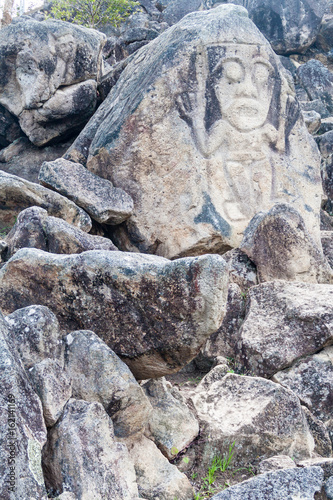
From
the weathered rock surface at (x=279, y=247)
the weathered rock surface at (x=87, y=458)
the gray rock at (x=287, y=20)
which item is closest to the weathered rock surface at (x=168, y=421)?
the weathered rock surface at (x=87, y=458)

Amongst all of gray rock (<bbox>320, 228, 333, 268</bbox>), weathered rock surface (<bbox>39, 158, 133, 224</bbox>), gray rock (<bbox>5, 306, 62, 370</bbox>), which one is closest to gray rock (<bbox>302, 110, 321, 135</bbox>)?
gray rock (<bbox>320, 228, 333, 268</bbox>)

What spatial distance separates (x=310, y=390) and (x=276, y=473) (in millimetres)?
2166

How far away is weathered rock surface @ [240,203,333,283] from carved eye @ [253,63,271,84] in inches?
107

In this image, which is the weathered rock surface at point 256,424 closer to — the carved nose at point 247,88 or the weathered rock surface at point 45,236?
the weathered rock surface at point 45,236

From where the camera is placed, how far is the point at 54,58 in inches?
396

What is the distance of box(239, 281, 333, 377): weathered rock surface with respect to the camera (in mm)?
5812

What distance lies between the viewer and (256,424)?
474 cm

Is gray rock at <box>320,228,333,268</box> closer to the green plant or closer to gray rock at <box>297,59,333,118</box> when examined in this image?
gray rock at <box>297,59,333,118</box>

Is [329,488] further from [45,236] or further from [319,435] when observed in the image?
[45,236]

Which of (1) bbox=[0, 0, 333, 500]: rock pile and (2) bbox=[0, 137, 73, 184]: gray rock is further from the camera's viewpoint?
(2) bbox=[0, 137, 73, 184]: gray rock

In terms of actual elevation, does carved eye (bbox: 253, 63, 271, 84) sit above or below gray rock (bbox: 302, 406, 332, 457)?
above

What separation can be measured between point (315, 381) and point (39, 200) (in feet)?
13.8

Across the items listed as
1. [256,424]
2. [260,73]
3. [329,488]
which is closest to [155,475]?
[256,424]

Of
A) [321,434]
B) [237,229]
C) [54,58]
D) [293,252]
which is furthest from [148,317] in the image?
[54,58]
